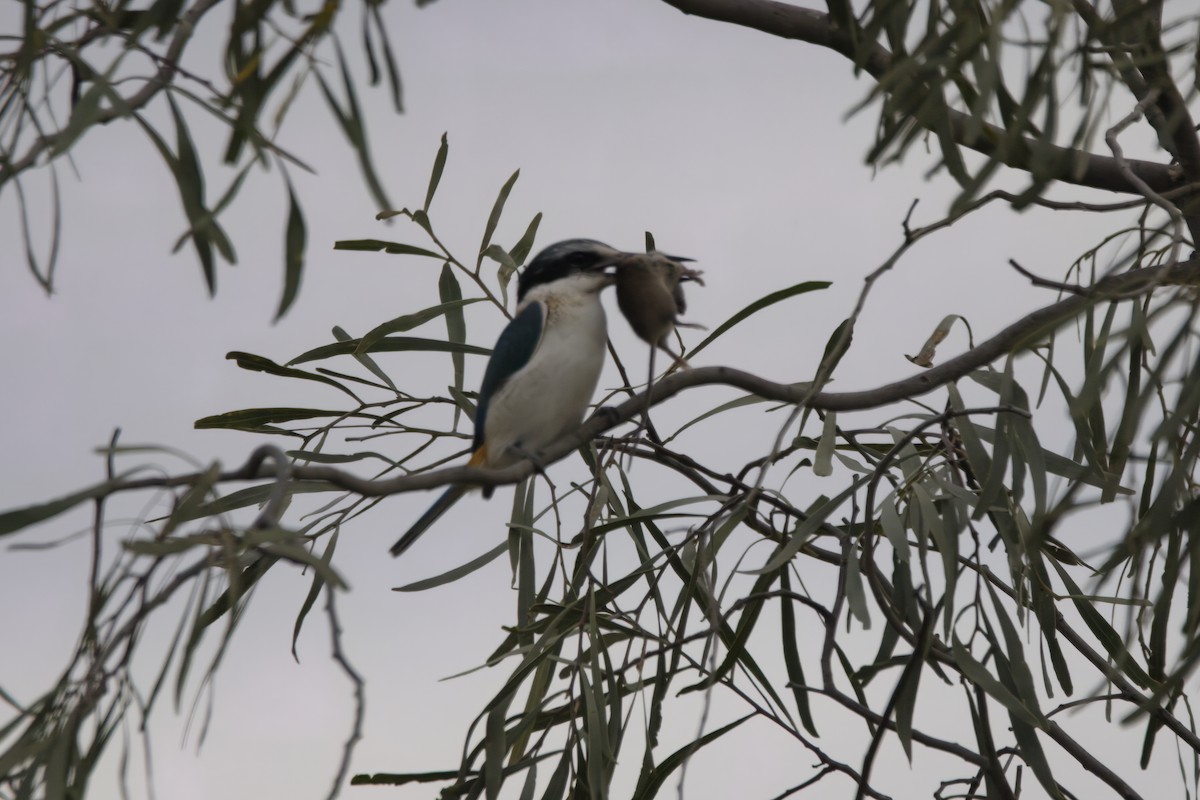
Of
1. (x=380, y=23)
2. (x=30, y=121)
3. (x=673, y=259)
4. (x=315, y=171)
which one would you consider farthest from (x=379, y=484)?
(x=673, y=259)

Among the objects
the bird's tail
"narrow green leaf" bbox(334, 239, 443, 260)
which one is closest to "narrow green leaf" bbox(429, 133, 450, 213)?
"narrow green leaf" bbox(334, 239, 443, 260)

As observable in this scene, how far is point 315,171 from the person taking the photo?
1183mm

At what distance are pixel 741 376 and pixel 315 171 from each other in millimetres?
686

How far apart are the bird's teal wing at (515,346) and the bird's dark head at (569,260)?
0.33 feet

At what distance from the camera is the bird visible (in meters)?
2.53

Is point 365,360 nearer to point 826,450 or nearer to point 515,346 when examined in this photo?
point 515,346

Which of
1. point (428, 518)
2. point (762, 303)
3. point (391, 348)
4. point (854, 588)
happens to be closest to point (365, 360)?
point (391, 348)

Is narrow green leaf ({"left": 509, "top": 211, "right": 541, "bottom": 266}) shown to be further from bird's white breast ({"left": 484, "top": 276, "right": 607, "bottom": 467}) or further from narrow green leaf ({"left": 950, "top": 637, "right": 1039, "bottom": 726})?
Answer: narrow green leaf ({"left": 950, "top": 637, "right": 1039, "bottom": 726})

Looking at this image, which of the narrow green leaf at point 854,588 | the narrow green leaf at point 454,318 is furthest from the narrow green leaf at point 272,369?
the narrow green leaf at point 854,588

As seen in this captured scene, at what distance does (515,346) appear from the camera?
261cm

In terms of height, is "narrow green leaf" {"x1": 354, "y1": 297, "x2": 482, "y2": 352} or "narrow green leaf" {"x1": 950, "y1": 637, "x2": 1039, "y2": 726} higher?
"narrow green leaf" {"x1": 354, "y1": 297, "x2": 482, "y2": 352}

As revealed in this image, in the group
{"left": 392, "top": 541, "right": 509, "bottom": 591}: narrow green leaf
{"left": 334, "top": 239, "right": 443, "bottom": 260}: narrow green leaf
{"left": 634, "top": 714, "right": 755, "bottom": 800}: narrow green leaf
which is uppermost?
{"left": 334, "top": 239, "right": 443, "bottom": 260}: narrow green leaf

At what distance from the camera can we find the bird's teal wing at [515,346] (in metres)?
2.59

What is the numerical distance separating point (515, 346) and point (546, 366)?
0.12m
